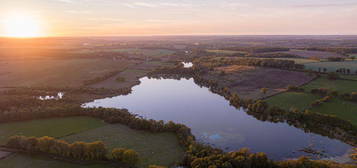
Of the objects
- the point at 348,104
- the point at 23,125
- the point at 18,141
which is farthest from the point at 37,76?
the point at 348,104

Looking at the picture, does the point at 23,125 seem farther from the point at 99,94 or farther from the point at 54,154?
the point at 99,94

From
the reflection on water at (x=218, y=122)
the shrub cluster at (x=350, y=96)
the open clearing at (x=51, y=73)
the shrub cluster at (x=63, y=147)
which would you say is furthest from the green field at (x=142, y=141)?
the open clearing at (x=51, y=73)

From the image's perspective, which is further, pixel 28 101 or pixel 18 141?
pixel 28 101

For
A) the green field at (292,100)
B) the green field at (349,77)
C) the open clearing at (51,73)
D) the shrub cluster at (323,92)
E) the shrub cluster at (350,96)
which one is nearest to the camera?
the shrub cluster at (350,96)

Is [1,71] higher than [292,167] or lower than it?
higher

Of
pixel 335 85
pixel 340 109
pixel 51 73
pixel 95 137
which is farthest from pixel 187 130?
pixel 51 73

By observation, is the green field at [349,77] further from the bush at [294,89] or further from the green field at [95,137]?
the green field at [95,137]

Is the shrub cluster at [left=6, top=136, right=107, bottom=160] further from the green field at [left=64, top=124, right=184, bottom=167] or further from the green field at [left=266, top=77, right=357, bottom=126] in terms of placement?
the green field at [left=266, top=77, right=357, bottom=126]
